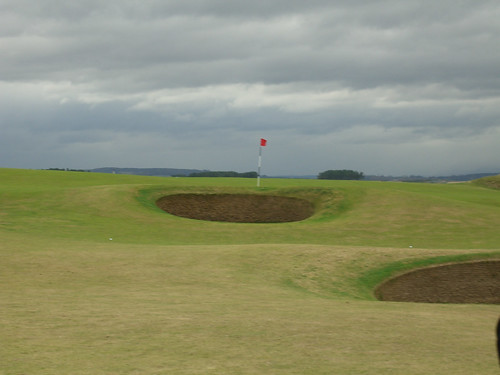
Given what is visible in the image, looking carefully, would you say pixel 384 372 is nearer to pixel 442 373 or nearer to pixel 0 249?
pixel 442 373

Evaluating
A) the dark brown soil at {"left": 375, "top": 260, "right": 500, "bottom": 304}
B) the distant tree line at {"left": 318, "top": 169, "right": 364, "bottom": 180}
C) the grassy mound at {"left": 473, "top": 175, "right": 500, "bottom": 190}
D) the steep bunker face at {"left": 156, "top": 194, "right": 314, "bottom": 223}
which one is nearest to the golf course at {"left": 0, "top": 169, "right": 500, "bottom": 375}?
the dark brown soil at {"left": 375, "top": 260, "right": 500, "bottom": 304}

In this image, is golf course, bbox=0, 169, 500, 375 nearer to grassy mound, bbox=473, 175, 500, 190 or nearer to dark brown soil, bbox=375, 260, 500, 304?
dark brown soil, bbox=375, 260, 500, 304

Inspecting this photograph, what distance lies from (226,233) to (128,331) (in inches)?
711

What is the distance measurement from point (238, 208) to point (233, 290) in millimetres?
22310

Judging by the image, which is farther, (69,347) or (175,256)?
(175,256)

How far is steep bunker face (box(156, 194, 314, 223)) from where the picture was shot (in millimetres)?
35938

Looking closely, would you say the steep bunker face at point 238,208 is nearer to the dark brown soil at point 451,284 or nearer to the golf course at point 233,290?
the golf course at point 233,290

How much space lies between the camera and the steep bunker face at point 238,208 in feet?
118

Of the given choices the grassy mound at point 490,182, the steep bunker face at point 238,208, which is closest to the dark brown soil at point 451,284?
the steep bunker face at point 238,208

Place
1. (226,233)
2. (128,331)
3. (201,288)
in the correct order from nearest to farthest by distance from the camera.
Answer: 1. (128,331)
2. (201,288)
3. (226,233)

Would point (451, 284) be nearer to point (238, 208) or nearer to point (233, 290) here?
point (233, 290)

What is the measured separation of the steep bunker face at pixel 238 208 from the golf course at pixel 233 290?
144 centimetres

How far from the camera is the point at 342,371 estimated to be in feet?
23.0

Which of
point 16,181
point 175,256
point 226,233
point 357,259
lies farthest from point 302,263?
point 16,181
